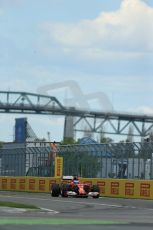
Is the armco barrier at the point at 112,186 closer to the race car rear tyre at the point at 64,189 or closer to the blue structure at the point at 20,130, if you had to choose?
the race car rear tyre at the point at 64,189

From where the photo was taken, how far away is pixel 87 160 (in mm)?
39219

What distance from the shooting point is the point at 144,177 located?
1367 inches

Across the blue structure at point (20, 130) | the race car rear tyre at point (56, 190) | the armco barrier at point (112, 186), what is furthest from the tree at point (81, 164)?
the blue structure at point (20, 130)

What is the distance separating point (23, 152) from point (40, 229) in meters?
31.9

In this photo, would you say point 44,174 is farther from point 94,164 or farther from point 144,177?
point 144,177

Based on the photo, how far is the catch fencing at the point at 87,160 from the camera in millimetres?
34719

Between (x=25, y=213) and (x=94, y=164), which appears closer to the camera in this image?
(x=25, y=213)

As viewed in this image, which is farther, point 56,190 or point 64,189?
point 56,190

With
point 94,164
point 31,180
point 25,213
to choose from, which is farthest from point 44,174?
point 25,213

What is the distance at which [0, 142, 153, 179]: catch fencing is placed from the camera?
3472 centimetres

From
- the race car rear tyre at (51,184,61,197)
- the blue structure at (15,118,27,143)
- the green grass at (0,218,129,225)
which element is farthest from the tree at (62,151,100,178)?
the blue structure at (15,118,27,143)

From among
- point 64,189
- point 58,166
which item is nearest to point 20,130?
point 58,166

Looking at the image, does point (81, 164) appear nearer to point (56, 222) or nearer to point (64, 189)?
point (64, 189)

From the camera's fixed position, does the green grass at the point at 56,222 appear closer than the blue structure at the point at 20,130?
Yes
